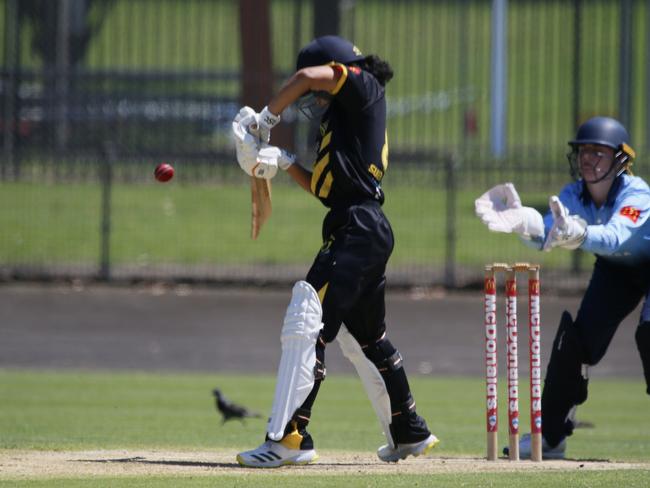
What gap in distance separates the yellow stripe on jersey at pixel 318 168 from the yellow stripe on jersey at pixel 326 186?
2.1 inches

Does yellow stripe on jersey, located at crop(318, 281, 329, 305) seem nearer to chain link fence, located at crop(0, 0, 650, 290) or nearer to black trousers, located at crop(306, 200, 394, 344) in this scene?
black trousers, located at crop(306, 200, 394, 344)

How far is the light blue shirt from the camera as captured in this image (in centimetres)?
815

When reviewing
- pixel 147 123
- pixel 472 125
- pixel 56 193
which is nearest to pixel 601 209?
pixel 56 193

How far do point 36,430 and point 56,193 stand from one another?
10.9 meters

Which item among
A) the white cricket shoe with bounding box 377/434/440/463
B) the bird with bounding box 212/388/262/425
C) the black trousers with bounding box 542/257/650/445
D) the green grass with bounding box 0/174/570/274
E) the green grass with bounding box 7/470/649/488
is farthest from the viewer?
the green grass with bounding box 0/174/570/274

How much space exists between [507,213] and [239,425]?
4921 millimetres

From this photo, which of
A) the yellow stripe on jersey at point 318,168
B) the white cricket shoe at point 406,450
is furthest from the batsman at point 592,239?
the yellow stripe on jersey at point 318,168

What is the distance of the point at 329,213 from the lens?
8094 mm

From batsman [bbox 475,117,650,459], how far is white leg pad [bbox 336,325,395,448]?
1.11 metres

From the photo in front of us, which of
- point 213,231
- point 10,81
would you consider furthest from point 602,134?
point 10,81

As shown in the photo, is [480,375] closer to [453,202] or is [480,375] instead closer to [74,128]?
[453,202]

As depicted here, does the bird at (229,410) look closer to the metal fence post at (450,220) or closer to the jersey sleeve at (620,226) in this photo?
the jersey sleeve at (620,226)

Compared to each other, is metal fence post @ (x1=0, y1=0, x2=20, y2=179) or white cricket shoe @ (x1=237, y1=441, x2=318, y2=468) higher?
metal fence post @ (x1=0, y1=0, x2=20, y2=179)

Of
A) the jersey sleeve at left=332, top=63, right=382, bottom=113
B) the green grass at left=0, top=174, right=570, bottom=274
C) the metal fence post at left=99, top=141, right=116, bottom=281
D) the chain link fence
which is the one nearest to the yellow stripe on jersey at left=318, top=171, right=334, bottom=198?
the jersey sleeve at left=332, top=63, right=382, bottom=113
